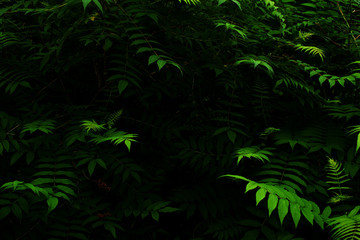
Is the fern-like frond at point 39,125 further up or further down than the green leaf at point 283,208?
further up

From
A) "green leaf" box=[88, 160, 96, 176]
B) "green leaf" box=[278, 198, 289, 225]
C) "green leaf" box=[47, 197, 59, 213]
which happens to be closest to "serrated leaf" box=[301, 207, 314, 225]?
"green leaf" box=[278, 198, 289, 225]

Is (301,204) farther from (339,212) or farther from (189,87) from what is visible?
(189,87)

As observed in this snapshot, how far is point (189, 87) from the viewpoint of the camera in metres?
2.23

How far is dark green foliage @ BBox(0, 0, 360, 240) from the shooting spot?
1.75 m

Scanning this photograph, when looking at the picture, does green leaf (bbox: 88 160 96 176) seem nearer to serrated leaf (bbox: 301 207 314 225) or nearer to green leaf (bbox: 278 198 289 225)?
green leaf (bbox: 278 198 289 225)

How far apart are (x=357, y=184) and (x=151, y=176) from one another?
1.32 metres

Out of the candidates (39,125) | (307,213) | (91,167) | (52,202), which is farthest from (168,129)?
(307,213)

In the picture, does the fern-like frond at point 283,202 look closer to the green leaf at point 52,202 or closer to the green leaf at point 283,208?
the green leaf at point 283,208

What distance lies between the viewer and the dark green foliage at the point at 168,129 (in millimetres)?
1746

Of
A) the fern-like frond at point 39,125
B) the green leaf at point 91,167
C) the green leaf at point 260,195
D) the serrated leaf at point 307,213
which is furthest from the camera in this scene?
the fern-like frond at point 39,125

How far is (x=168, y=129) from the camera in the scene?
7.02 ft

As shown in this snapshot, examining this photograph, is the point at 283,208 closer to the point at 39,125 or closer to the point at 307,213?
the point at 307,213

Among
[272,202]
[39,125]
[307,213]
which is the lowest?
[307,213]

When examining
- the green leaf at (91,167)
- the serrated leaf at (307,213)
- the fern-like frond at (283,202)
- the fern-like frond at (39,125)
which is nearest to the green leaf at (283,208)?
the fern-like frond at (283,202)
